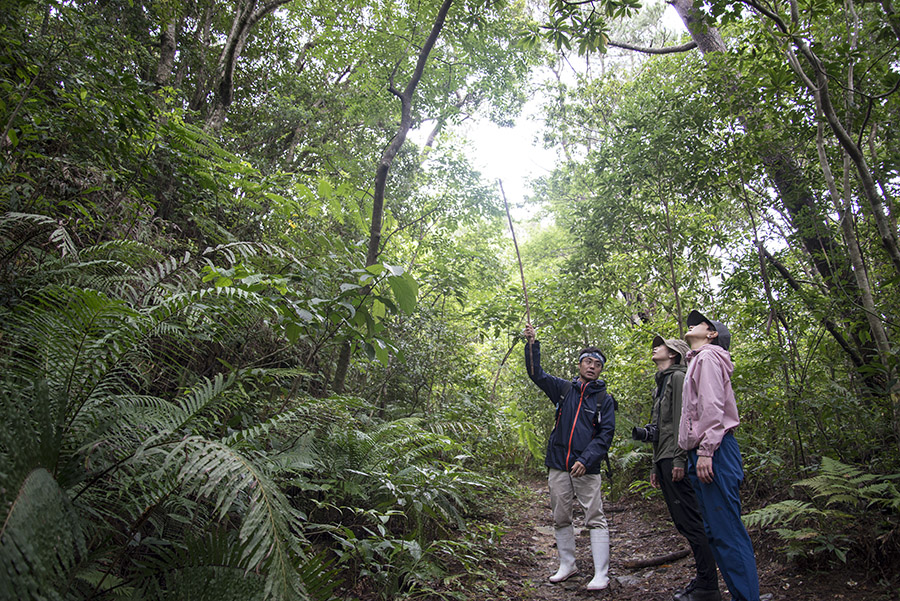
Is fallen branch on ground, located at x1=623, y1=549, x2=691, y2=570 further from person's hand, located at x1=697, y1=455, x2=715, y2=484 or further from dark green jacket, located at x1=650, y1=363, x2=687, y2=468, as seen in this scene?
person's hand, located at x1=697, y1=455, x2=715, y2=484

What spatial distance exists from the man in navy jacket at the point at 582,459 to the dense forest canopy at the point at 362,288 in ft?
2.79

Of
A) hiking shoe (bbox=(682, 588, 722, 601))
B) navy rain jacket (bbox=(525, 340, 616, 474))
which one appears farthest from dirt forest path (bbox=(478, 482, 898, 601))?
navy rain jacket (bbox=(525, 340, 616, 474))

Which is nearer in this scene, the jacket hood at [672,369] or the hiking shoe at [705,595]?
the hiking shoe at [705,595]

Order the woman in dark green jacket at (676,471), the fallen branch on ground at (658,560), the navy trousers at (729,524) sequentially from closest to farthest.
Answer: the navy trousers at (729,524), the woman in dark green jacket at (676,471), the fallen branch on ground at (658,560)

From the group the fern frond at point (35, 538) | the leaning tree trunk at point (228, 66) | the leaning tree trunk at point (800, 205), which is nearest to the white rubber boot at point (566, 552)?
the leaning tree trunk at point (800, 205)

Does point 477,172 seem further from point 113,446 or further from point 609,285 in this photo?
point 113,446

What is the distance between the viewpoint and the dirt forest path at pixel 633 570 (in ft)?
11.4

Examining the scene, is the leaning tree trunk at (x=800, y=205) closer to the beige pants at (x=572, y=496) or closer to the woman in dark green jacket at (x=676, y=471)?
the woman in dark green jacket at (x=676, y=471)

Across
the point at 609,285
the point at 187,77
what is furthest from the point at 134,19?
the point at 609,285

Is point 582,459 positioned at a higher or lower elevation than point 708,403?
lower

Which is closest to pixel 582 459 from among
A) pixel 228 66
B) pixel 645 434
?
pixel 645 434

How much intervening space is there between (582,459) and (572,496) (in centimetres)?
42

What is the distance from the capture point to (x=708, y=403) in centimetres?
336

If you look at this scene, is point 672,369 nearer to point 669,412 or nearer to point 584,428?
point 669,412
